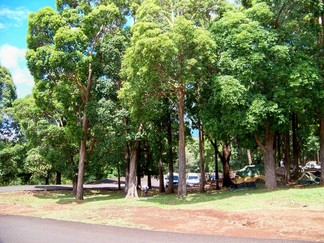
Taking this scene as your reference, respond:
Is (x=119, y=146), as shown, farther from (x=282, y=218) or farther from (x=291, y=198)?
(x=282, y=218)

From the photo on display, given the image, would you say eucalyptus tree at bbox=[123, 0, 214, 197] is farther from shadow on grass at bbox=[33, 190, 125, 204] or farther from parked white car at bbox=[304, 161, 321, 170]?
parked white car at bbox=[304, 161, 321, 170]

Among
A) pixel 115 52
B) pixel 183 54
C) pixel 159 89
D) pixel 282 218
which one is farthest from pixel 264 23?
pixel 282 218

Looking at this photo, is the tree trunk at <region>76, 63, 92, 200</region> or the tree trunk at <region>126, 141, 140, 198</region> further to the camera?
the tree trunk at <region>126, 141, 140, 198</region>

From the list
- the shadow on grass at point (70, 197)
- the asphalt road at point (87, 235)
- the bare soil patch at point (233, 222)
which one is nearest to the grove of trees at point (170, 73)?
the shadow on grass at point (70, 197)

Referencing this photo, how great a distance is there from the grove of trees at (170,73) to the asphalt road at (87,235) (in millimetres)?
10051

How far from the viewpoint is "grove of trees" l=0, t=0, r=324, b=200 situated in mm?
18672

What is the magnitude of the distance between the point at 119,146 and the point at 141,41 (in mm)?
7916

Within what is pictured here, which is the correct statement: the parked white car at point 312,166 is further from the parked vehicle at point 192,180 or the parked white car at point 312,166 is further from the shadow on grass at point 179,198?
the shadow on grass at point 179,198

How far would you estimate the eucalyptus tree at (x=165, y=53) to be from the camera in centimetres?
1836

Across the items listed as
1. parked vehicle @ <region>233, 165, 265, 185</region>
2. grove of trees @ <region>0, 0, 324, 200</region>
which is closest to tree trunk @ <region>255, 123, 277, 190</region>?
grove of trees @ <region>0, 0, 324, 200</region>

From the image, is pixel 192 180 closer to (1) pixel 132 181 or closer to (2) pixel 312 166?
(1) pixel 132 181

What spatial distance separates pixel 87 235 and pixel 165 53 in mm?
11541

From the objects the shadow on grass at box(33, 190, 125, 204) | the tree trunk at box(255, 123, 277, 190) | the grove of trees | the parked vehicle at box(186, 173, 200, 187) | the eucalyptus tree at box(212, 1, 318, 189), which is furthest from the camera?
the parked vehicle at box(186, 173, 200, 187)

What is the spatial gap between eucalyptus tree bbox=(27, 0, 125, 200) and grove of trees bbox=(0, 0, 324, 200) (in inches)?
2.8
